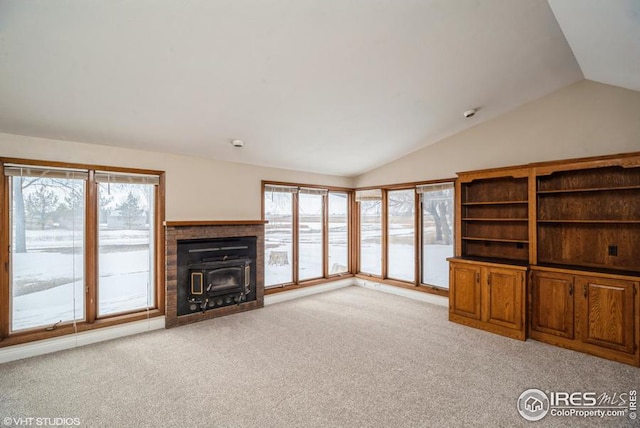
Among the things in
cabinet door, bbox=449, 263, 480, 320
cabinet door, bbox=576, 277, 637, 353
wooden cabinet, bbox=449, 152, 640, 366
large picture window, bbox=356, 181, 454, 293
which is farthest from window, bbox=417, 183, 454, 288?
cabinet door, bbox=576, 277, 637, 353

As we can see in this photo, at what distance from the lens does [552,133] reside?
12.2 feet

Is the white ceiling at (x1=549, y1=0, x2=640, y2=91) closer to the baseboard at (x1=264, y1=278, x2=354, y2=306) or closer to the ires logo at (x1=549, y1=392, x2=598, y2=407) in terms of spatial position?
the ires logo at (x1=549, y1=392, x2=598, y2=407)

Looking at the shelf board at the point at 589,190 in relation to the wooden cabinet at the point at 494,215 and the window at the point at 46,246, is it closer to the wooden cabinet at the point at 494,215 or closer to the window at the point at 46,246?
the wooden cabinet at the point at 494,215

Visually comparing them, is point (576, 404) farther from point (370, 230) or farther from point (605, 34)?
point (370, 230)

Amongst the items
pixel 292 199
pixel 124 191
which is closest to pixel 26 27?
pixel 124 191

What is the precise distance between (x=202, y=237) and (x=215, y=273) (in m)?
0.55

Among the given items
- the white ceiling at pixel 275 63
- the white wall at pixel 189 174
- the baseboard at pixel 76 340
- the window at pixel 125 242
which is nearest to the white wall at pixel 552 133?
the white ceiling at pixel 275 63

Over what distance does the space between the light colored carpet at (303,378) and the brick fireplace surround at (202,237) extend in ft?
0.81

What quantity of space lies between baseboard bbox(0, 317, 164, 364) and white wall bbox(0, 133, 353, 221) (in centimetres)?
141

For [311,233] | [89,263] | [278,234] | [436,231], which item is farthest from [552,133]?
[89,263]

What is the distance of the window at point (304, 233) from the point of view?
522 cm

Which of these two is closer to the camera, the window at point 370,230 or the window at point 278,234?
the window at point 278,234

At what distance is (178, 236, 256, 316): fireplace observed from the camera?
4078 millimetres

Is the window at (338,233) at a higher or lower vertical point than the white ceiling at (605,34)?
lower
